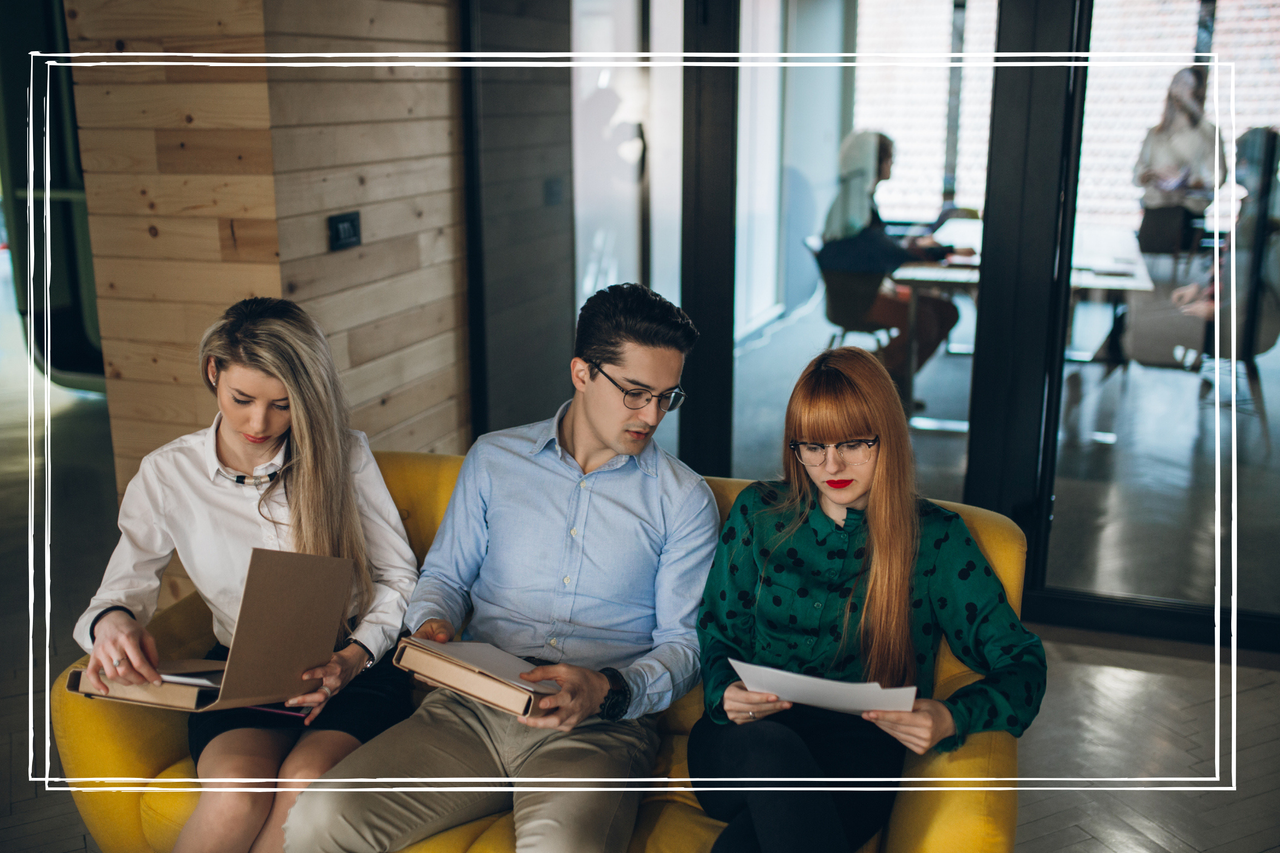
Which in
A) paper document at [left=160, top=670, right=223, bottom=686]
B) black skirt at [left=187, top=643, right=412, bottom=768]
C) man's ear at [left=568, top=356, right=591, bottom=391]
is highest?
man's ear at [left=568, top=356, right=591, bottom=391]

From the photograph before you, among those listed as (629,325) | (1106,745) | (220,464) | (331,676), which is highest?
(629,325)

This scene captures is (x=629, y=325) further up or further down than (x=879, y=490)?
further up

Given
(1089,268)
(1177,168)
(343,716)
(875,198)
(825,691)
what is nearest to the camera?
(825,691)

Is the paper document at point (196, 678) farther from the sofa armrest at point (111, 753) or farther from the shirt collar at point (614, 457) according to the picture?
the shirt collar at point (614, 457)

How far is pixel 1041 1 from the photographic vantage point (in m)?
2.84

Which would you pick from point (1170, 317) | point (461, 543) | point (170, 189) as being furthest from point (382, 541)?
point (1170, 317)

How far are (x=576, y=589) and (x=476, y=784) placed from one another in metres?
0.39

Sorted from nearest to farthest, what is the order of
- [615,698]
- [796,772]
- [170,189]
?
[796,772], [615,698], [170,189]

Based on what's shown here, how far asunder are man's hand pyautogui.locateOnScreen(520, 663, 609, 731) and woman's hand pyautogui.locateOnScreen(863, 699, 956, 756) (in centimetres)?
43

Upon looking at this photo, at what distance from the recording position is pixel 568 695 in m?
1.60

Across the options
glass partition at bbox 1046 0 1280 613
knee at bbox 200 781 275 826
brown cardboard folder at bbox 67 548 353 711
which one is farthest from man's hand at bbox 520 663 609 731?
glass partition at bbox 1046 0 1280 613

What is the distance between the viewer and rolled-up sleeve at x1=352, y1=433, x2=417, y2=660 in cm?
196

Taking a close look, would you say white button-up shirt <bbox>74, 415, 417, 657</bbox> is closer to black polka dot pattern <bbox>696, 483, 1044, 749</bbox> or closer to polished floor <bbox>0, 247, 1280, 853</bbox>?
black polka dot pattern <bbox>696, 483, 1044, 749</bbox>

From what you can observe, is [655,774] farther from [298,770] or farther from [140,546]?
[140,546]
